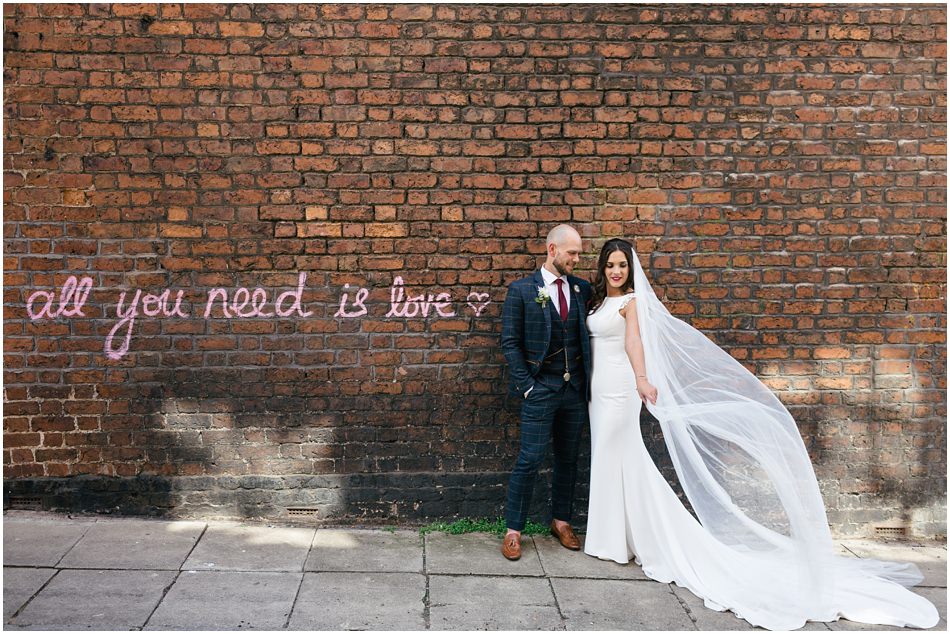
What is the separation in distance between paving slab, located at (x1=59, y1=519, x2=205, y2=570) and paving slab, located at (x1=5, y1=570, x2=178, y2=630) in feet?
0.34

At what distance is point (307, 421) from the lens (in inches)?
192

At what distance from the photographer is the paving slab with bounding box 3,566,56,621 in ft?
12.2

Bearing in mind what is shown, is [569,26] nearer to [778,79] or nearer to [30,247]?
[778,79]

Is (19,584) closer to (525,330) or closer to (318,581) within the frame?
(318,581)

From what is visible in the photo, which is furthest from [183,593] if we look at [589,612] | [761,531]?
[761,531]

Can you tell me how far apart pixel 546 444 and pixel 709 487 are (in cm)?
102

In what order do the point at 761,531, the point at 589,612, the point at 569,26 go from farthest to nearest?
1. the point at 569,26
2. the point at 761,531
3. the point at 589,612

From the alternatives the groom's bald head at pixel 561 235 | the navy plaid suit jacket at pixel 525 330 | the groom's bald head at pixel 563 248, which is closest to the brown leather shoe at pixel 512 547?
the navy plaid suit jacket at pixel 525 330

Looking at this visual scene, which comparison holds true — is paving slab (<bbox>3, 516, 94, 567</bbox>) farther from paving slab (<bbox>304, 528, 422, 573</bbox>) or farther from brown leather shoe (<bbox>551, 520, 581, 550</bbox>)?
brown leather shoe (<bbox>551, 520, 581, 550</bbox>)

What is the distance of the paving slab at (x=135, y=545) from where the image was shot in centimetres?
422

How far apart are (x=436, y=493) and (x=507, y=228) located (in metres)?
1.95

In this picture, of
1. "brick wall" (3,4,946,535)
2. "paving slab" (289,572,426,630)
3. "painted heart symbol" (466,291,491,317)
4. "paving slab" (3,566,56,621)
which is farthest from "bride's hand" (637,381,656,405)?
"paving slab" (3,566,56,621)

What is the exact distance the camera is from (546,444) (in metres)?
4.46

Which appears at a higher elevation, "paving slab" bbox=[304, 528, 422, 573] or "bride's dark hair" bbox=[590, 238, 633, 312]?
"bride's dark hair" bbox=[590, 238, 633, 312]
